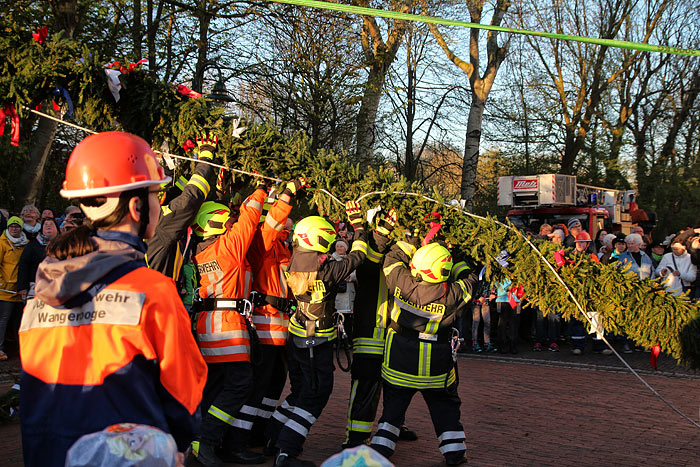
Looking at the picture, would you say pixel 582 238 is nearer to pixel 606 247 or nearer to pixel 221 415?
pixel 606 247

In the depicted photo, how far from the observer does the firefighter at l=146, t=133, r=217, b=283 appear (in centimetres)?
495

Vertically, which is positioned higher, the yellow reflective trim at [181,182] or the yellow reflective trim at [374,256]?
the yellow reflective trim at [181,182]

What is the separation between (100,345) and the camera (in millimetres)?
2303

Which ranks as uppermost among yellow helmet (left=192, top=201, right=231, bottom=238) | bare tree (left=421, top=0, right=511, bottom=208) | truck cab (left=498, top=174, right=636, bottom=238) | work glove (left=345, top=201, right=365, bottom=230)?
bare tree (left=421, top=0, right=511, bottom=208)

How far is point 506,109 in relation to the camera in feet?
88.2

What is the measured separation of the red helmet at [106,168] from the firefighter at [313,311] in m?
3.09

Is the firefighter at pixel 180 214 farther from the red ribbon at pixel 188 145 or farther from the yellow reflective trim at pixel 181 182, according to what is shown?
the yellow reflective trim at pixel 181 182

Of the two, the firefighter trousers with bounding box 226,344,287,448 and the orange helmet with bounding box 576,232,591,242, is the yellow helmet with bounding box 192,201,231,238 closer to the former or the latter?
the firefighter trousers with bounding box 226,344,287,448

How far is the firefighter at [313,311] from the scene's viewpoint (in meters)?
5.61

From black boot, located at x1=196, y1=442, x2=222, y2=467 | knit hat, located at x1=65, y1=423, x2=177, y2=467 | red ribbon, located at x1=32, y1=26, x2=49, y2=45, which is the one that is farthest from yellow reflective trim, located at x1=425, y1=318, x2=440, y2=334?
knit hat, located at x1=65, y1=423, x2=177, y2=467

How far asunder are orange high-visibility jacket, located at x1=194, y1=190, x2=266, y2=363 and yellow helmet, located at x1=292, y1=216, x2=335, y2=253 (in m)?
0.39

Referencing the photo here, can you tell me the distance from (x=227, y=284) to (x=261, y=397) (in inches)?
44.0

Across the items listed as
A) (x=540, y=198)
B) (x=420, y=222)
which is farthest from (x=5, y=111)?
(x=540, y=198)

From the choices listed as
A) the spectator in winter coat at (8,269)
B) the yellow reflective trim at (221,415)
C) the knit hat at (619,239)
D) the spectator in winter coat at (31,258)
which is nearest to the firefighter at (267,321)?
the yellow reflective trim at (221,415)
